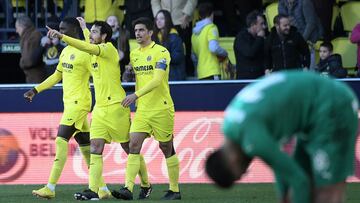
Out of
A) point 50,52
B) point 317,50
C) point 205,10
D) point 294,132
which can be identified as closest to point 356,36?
point 317,50

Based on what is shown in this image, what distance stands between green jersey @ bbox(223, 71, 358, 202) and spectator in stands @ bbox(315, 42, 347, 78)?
29.4 feet

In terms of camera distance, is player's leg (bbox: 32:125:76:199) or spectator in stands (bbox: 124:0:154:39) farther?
spectator in stands (bbox: 124:0:154:39)

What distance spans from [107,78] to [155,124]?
30.3 inches

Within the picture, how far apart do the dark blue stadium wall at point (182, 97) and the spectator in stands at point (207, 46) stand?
149cm

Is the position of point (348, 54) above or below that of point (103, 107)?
above

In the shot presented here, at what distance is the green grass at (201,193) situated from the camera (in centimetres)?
1198

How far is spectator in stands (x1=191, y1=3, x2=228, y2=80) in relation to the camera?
51.8 ft

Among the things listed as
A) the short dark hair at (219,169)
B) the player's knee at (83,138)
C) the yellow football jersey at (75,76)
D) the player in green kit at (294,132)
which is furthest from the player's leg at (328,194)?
the player's knee at (83,138)

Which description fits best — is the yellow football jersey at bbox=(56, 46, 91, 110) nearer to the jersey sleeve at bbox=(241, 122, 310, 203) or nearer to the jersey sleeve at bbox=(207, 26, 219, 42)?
the jersey sleeve at bbox=(207, 26, 219, 42)

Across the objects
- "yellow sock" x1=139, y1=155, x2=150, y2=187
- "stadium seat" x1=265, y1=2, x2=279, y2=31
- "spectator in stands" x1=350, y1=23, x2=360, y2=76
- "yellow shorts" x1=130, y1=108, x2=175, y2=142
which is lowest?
"yellow sock" x1=139, y1=155, x2=150, y2=187

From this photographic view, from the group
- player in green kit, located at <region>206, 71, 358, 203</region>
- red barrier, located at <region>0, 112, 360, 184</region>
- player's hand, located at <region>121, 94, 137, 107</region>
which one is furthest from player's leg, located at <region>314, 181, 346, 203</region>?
red barrier, located at <region>0, 112, 360, 184</region>

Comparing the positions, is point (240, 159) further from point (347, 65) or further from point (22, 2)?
point (22, 2)

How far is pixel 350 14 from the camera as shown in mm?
17047

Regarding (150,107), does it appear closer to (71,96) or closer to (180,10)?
(71,96)
